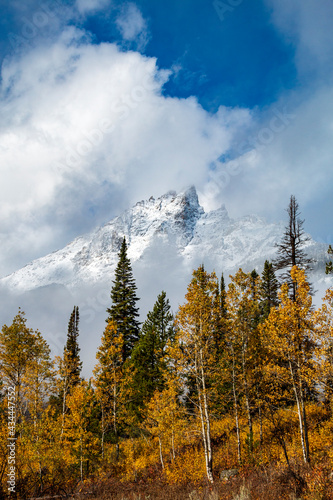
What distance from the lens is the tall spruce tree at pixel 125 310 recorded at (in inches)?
1348

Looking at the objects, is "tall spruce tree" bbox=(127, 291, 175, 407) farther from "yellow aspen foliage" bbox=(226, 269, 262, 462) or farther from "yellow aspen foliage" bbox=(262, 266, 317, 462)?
"yellow aspen foliage" bbox=(262, 266, 317, 462)

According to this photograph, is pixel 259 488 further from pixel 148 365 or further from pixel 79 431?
pixel 148 365

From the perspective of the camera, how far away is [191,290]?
693 inches

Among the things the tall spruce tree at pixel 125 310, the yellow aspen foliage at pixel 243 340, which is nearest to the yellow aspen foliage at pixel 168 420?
the yellow aspen foliage at pixel 243 340

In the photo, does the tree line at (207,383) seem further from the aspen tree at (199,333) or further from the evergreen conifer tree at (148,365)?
the evergreen conifer tree at (148,365)

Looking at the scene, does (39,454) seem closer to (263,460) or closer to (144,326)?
(263,460)

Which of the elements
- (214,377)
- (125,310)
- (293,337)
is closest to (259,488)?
(214,377)

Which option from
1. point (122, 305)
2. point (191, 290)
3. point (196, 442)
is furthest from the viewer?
point (122, 305)

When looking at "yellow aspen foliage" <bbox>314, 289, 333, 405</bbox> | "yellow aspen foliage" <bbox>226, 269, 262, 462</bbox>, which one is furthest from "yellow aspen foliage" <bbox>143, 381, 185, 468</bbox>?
"yellow aspen foliage" <bbox>314, 289, 333, 405</bbox>

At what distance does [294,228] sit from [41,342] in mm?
19217

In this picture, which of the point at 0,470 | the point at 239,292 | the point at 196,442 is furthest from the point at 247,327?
the point at 0,470

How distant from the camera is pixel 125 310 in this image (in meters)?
35.7

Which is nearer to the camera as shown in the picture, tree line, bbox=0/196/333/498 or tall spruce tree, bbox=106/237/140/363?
tree line, bbox=0/196/333/498

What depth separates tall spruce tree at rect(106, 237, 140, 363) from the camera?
3425 cm
